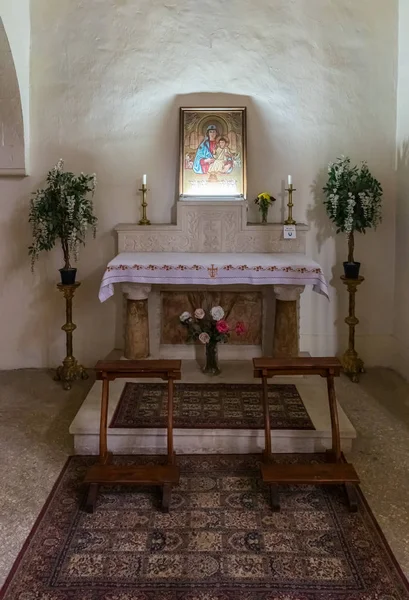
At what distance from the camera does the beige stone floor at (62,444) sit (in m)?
2.90

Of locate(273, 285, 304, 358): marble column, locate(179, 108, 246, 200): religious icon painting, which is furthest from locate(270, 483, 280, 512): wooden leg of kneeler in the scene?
locate(179, 108, 246, 200): religious icon painting

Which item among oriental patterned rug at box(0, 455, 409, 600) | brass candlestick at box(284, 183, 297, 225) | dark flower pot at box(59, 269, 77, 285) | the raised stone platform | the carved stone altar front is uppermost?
brass candlestick at box(284, 183, 297, 225)

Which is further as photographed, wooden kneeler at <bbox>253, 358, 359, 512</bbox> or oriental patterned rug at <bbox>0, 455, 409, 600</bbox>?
wooden kneeler at <bbox>253, 358, 359, 512</bbox>

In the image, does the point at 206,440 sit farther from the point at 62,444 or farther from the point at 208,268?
the point at 208,268

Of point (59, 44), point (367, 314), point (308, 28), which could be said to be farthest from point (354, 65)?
point (59, 44)

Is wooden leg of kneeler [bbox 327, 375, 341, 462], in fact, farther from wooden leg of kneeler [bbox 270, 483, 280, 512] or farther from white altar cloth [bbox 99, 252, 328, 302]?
white altar cloth [bbox 99, 252, 328, 302]

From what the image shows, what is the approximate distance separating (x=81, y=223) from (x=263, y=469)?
278 centimetres

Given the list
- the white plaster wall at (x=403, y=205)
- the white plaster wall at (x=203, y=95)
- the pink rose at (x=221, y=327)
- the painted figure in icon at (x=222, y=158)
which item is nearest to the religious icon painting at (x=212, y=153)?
the painted figure in icon at (x=222, y=158)

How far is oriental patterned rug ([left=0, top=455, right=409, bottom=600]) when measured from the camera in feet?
7.80

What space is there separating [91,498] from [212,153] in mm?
3445

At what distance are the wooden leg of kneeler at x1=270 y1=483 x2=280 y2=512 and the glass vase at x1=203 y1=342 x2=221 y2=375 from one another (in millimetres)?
1753

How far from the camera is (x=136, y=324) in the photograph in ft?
16.1

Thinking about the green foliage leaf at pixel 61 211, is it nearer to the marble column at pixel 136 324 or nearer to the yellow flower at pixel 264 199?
the marble column at pixel 136 324

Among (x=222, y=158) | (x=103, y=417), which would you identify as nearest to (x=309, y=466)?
(x=103, y=417)
